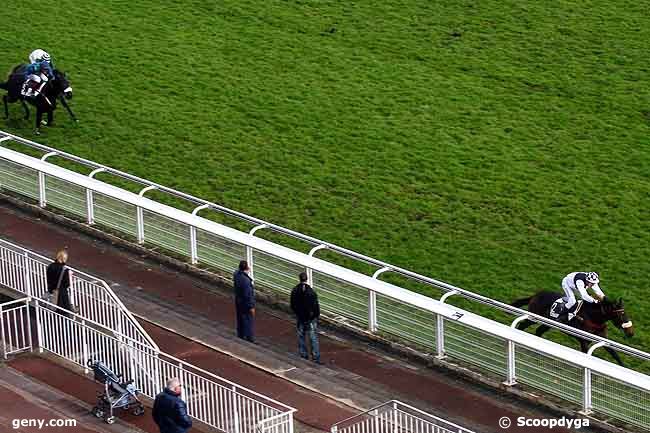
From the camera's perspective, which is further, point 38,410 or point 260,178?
point 260,178

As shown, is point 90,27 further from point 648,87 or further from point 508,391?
point 508,391

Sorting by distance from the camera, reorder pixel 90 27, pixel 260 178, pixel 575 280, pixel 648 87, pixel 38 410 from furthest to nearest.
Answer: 1. pixel 90 27
2. pixel 648 87
3. pixel 260 178
4. pixel 575 280
5. pixel 38 410

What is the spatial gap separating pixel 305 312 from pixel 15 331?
10.7 ft

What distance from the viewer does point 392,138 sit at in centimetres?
2498

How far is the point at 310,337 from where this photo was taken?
17641 millimetres

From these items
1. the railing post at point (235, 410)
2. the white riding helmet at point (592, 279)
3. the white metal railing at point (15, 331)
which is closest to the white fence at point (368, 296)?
the white riding helmet at point (592, 279)

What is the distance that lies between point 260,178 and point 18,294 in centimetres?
600

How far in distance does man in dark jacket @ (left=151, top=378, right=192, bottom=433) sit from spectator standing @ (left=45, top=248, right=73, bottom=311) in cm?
355

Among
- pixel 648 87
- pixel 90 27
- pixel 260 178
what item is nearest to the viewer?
pixel 260 178

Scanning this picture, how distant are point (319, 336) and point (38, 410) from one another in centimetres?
385

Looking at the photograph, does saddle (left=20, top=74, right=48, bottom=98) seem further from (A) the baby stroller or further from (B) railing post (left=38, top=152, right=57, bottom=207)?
(A) the baby stroller

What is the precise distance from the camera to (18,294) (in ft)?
60.7

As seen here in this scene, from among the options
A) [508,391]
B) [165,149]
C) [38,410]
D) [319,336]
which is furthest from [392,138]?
[38,410]

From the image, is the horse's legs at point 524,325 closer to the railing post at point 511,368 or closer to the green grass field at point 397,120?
the green grass field at point 397,120
